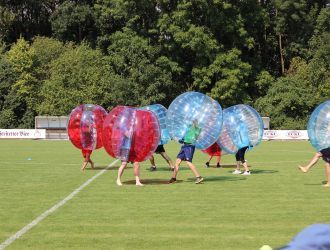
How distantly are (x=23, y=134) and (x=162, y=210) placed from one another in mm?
40933

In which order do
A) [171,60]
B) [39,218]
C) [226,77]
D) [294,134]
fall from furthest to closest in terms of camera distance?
[171,60], [226,77], [294,134], [39,218]

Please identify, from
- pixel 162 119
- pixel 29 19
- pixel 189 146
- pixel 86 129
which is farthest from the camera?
pixel 29 19

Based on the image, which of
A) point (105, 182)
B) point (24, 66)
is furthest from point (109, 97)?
point (105, 182)

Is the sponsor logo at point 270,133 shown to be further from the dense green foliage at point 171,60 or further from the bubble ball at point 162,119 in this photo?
the bubble ball at point 162,119

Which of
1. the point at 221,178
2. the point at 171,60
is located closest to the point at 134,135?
the point at 221,178

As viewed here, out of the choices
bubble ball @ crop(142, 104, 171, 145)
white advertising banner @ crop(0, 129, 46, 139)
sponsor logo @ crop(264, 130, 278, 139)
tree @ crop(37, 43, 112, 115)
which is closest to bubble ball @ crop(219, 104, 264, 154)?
bubble ball @ crop(142, 104, 171, 145)

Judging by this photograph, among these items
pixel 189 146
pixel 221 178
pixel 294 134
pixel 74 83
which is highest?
pixel 189 146

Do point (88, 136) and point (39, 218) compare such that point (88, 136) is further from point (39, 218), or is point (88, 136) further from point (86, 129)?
point (39, 218)

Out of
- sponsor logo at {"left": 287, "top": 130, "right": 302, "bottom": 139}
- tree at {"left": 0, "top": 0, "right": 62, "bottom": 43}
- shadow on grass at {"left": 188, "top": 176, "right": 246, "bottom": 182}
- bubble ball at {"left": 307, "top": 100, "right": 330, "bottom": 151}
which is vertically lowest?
sponsor logo at {"left": 287, "top": 130, "right": 302, "bottom": 139}

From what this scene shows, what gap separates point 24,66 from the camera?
192ft

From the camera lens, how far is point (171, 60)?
5794cm

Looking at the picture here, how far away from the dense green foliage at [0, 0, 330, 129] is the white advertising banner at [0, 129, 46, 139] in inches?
209

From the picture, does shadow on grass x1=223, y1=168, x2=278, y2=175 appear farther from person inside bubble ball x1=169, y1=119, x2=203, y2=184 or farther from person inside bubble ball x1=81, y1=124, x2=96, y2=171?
person inside bubble ball x1=81, y1=124, x2=96, y2=171

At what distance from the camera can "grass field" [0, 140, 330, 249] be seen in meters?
7.89
